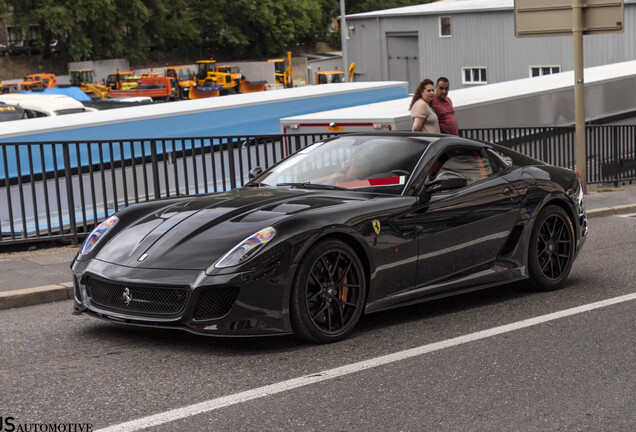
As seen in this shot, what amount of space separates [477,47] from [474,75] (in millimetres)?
1418

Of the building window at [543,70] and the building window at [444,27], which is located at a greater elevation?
the building window at [444,27]

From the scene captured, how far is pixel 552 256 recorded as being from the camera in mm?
8094

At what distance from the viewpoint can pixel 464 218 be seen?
721 centimetres

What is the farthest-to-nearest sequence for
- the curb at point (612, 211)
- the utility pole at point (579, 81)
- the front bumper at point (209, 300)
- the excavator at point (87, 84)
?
the excavator at point (87, 84) → the utility pole at point (579, 81) → the curb at point (612, 211) → the front bumper at point (209, 300)

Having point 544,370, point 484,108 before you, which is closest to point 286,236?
point 544,370

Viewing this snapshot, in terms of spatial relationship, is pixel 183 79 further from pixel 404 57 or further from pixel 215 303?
pixel 215 303

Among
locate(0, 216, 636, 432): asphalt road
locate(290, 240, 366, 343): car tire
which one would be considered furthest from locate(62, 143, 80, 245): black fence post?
locate(290, 240, 366, 343): car tire

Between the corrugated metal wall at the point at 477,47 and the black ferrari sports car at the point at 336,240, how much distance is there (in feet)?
120

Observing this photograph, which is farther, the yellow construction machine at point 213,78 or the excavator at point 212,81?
the yellow construction machine at point 213,78

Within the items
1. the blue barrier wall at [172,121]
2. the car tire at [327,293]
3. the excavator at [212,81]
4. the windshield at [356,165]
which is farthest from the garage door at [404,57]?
the car tire at [327,293]

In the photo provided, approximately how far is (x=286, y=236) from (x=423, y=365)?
115 cm

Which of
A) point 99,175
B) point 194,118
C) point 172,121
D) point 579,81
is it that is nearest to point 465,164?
point 99,175

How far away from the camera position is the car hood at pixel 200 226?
6035mm

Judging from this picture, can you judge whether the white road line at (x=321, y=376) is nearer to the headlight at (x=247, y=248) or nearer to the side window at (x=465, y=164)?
the headlight at (x=247, y=248)
